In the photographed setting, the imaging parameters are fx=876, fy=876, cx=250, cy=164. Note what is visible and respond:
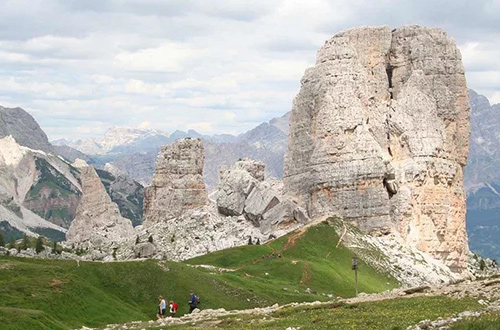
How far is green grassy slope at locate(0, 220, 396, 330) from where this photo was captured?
71.4 metres

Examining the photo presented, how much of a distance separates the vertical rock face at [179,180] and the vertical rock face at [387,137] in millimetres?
22077

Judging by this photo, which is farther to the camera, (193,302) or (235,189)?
(235,189)

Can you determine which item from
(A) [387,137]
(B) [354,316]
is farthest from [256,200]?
(B) [354,316]

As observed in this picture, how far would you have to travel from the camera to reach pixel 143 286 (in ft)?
277

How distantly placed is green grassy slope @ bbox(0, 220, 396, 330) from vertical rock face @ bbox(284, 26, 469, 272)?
26038 millimetres

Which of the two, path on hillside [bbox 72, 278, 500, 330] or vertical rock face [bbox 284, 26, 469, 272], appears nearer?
path on hillside [bbox 72, 278, 500, 330]

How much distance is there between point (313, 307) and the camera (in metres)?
64.7

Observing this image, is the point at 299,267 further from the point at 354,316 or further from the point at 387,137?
the point at 354,316

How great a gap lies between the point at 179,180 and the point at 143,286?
276ft

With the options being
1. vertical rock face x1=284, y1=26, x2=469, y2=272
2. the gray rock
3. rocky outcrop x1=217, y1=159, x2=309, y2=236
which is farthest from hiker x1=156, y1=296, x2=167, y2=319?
vertical rock face x1=284, y1=26, x2=469, y2=272

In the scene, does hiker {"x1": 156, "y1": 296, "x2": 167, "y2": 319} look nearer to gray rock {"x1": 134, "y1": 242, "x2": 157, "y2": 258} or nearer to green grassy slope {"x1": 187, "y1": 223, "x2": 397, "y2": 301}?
green grassy slope {"x1": 187, "y1": 223, "x2": 397, "y2": 301}

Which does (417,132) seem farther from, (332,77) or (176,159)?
(176,159)

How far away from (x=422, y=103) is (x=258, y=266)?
58.5 m

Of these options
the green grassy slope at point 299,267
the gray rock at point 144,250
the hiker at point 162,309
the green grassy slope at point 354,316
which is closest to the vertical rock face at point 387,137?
the green grassy slope at point 299,267
